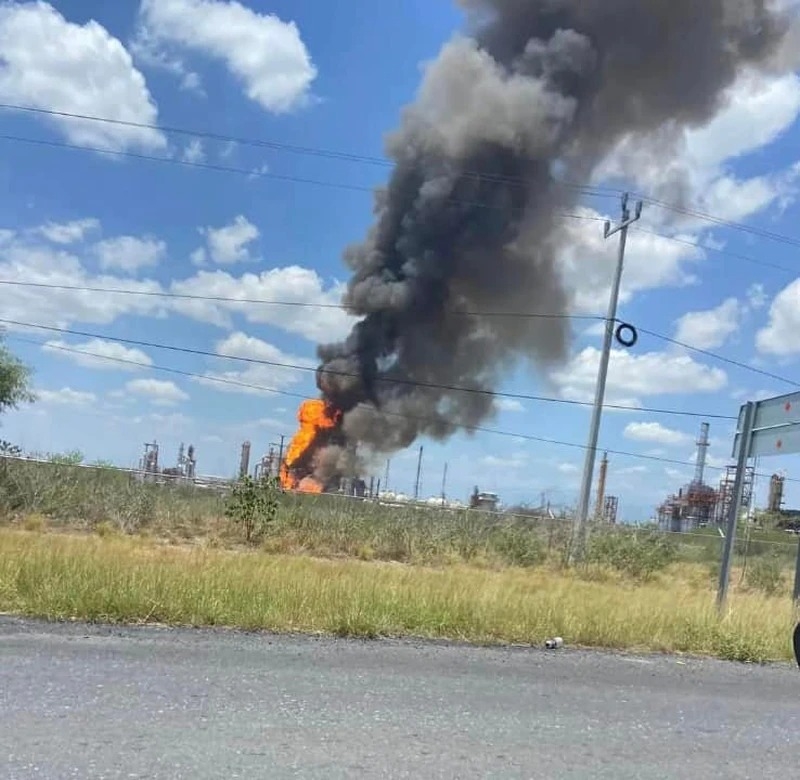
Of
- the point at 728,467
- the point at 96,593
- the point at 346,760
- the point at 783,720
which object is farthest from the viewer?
the point at 728,467

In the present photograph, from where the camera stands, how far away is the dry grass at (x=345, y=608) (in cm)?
695

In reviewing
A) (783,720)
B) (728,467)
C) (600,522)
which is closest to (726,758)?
(783,720)

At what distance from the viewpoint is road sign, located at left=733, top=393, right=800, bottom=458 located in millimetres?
9125

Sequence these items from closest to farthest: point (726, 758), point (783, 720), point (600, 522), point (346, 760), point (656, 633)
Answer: point (346, 760)
point (726, 758)
point (783, 720)
point (656, 633)
point (600, 522)

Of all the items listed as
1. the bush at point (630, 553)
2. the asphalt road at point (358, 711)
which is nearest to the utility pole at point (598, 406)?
the bush at point (630, 553)

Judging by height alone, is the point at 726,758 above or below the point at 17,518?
above

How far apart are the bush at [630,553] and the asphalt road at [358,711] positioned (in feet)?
44.6

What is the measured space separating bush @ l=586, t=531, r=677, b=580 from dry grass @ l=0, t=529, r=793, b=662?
11042mm

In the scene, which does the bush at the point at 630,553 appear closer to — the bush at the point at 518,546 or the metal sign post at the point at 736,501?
the bush at the point at 518,546

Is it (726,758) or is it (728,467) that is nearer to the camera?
(726,758)

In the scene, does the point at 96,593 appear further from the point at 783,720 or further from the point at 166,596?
A: the point at 783,720

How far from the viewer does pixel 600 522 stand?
2272cm

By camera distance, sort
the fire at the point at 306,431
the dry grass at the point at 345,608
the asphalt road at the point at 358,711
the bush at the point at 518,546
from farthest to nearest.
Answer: the fire at the point at 306,431, the bush at the point at 518,546, the dry grass at the point at 345,608, the asphalt road at the point at 358,711

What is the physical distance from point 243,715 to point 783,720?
3312 mm
